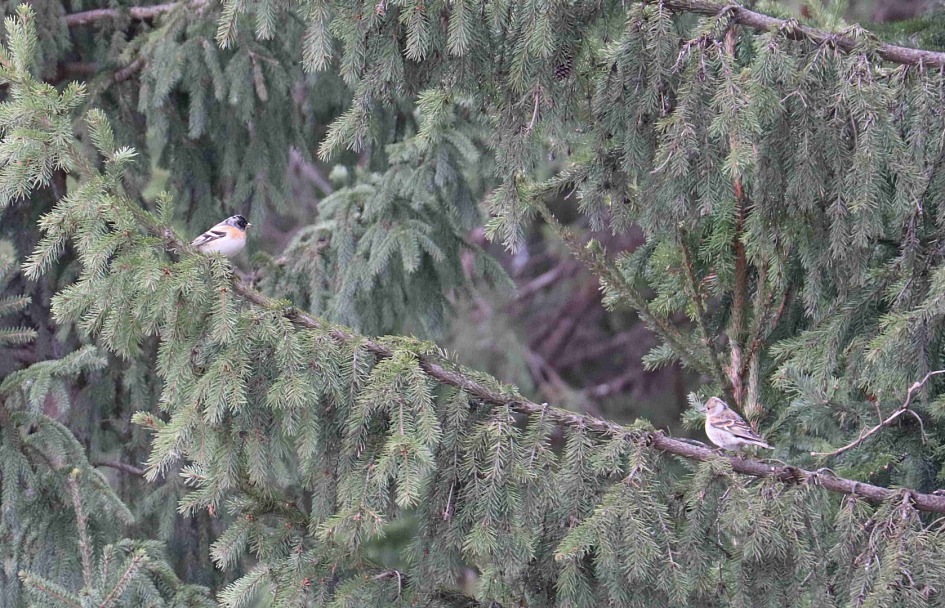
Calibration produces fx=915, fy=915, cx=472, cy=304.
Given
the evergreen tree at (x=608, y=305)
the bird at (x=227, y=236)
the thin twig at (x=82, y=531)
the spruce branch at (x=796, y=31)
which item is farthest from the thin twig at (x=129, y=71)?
the spruce branch at (x=796, y=31)

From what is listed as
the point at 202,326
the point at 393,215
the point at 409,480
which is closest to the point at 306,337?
the point at 202,326

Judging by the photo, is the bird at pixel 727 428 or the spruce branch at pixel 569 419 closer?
the spruce branch at pixel 569 419

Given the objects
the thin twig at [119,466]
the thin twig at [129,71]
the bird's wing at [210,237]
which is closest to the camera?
the bird's wing at [210,237]

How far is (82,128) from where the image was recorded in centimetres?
505

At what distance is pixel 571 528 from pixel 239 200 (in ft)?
10.9

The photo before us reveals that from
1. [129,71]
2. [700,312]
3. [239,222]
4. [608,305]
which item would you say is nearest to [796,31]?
[700,312]

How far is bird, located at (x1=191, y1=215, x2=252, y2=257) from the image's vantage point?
4844 millimetres

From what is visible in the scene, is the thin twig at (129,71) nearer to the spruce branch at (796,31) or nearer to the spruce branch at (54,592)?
the spruce branch at (54,592)

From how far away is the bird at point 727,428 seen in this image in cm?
348

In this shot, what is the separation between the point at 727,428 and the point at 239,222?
10.1ft

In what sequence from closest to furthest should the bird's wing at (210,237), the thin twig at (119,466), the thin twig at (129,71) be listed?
the bird's wing at (210,237)
the thin twig at (119,466)
the thin twig at (129,71)

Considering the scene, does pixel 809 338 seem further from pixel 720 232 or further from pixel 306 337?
pixel 306 337

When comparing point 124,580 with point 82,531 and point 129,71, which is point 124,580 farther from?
point 129,71

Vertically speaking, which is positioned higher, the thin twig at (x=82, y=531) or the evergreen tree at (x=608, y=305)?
the evergreen tree at (x=608, y=305)
